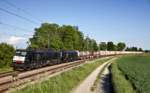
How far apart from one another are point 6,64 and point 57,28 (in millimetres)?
96693

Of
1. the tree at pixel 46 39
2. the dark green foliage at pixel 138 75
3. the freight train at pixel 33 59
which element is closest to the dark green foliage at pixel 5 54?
the freight train at pixel 33 59

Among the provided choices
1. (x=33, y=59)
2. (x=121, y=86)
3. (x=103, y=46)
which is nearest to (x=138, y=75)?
Result: (x=121, y=86)

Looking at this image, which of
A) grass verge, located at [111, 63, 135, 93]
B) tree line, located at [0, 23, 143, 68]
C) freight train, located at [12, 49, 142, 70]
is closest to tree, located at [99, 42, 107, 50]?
tree line, located at [0, 23, 143, 68]

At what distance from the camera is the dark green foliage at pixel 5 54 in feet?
134

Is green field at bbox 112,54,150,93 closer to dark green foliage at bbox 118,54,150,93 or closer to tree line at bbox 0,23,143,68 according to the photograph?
dark green foliage at bbox 118,54,150,93

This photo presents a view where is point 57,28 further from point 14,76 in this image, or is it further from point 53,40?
point 14,76

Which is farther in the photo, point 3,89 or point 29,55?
point 29,55

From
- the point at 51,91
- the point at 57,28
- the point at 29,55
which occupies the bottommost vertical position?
the point at 51,91

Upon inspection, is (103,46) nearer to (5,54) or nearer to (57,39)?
(57,39)

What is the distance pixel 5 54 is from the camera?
41.5 metres

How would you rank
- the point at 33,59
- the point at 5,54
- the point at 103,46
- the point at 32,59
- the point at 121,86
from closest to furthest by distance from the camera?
the point at 121,86, the point at 32,59, the point at 33,59, the point at 5,54, the point at 103,46

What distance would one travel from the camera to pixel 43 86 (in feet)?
74.3

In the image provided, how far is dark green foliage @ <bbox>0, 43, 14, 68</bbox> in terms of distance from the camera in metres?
40.9

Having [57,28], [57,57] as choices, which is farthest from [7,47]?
[57,28]
